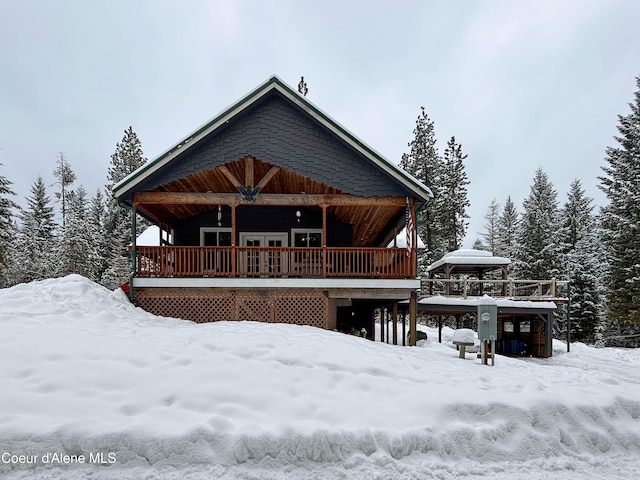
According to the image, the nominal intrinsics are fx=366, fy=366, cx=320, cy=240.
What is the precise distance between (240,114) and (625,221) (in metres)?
23.3

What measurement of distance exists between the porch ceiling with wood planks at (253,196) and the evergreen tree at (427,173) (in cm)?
1752

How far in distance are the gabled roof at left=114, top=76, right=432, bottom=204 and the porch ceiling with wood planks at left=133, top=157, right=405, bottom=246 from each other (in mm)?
530

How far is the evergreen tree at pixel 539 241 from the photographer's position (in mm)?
30547

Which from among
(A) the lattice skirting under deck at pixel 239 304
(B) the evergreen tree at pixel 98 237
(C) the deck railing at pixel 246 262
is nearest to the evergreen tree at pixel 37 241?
(B) the evergreen tree at pixel 98 237

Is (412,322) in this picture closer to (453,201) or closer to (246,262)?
(246,262)

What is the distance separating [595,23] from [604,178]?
64.1 meters

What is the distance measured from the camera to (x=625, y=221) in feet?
71.9

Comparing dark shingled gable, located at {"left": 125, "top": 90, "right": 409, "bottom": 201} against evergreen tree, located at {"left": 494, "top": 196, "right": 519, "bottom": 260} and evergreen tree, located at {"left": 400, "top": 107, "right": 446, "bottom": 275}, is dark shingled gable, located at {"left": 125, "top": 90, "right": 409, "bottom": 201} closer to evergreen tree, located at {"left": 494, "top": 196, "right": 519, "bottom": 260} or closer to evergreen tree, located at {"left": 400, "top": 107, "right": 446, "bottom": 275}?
evergreen tree, located at {"left": 400, "top": 107, "right": 446, "bottom": 275}

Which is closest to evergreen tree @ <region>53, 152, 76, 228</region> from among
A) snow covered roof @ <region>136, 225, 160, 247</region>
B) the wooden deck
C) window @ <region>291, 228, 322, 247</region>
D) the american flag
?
snow covered roof @ <region>136, 225, 160, 247</region>

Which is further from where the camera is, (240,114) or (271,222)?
(271,222)

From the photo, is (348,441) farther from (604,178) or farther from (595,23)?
(595,23)

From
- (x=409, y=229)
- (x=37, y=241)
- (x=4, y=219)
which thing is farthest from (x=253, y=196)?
(x=37, y=241)

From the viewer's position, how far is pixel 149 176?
1177 centimetres

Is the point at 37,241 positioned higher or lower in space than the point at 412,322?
higher
